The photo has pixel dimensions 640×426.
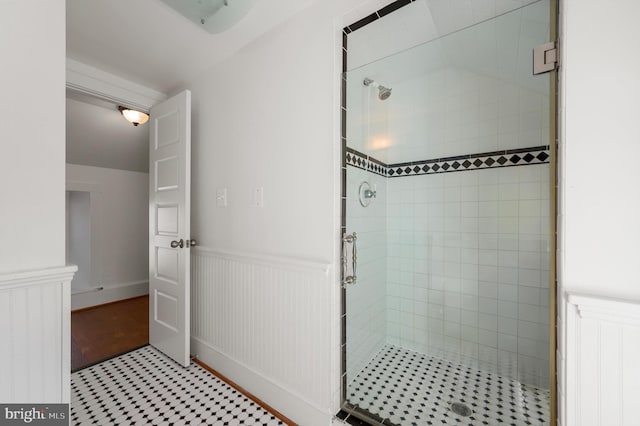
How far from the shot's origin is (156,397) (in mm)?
1731

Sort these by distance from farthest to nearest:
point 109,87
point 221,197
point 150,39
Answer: point 109,87 → point 221,197 → point 150,39

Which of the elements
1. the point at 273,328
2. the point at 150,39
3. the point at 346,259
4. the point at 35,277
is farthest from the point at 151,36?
the point at 273,328

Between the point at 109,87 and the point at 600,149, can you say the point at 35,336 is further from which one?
the point at 600,149

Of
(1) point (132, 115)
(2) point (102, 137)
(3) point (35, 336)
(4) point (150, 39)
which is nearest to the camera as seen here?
(3) point (35, 336)

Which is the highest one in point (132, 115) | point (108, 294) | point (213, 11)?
point (213, 11)

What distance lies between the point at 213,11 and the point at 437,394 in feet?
8.25

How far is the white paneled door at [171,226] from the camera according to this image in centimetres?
207

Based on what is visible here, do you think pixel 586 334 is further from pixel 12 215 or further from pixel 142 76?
pixel 142 76

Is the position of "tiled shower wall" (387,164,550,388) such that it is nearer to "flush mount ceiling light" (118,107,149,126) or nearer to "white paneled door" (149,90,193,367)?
"white paneled door" (149,90,193,367)

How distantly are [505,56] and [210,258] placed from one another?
224 centimetres

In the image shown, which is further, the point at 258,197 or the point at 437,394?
the point at 258,197

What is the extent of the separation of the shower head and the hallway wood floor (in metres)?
2.87

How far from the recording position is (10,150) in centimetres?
108

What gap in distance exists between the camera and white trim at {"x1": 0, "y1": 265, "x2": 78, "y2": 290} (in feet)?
3.42
